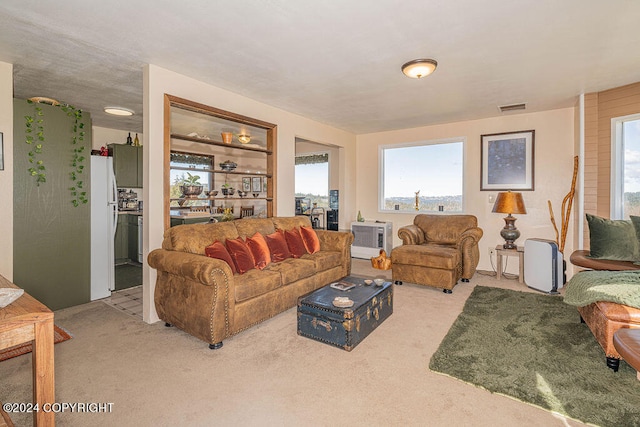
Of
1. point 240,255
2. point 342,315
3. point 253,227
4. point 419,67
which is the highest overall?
point 419,67

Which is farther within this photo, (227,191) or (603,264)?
(227,191)

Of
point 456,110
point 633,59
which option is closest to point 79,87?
point 456,110

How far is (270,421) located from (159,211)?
2.27 m

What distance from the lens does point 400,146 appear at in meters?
5.94

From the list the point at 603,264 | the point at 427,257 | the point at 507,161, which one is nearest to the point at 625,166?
the point at 507,161

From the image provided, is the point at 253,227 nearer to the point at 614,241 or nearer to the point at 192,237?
the point at 192,237

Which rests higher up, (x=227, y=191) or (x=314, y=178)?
(x=314, y=178)

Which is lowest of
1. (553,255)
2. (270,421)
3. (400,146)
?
(270,421)

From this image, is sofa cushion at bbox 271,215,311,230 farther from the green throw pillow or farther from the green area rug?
the green throw pillow

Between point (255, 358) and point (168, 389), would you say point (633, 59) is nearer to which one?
point (255, 358)

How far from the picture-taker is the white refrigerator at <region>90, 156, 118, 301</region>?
12.2 ft

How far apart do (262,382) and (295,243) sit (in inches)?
75.9

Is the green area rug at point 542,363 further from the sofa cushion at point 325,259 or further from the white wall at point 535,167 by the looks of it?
the white wall at point 535,167

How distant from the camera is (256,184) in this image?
199 inches
